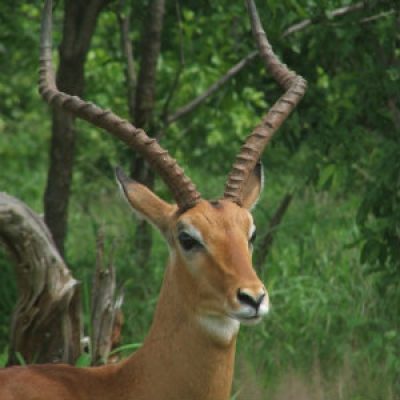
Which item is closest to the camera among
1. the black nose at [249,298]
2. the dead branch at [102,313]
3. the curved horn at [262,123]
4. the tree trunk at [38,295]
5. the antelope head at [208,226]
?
the black nose at [249,298]

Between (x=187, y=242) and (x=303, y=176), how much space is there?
2566 mm

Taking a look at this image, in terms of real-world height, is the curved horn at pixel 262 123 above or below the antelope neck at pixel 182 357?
above

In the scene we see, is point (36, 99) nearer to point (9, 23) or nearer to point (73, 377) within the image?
point (9, 23)

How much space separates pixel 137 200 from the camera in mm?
4520

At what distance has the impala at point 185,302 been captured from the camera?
4.12m

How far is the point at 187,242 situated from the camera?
426cm

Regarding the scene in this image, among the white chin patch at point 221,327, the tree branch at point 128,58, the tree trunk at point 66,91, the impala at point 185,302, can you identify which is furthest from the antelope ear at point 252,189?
the tree branch at point 128,58

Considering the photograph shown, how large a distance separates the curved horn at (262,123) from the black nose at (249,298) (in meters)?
0.64

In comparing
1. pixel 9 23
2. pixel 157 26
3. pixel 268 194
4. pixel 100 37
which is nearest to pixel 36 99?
pixel 100 37

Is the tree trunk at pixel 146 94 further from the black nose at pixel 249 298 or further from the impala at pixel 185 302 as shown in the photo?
the black nose at pixel 249 298

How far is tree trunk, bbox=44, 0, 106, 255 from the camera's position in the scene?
6.79 meters

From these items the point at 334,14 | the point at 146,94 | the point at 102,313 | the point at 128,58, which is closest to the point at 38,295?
the point at 102,313

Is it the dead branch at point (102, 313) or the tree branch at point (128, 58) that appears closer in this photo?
the dead branch at point (102, 313)

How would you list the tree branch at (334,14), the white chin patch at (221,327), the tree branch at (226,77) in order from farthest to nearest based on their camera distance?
the tree branch at (226,77) → the tree branch at (334,14) → the white chin patch at (221,327)
